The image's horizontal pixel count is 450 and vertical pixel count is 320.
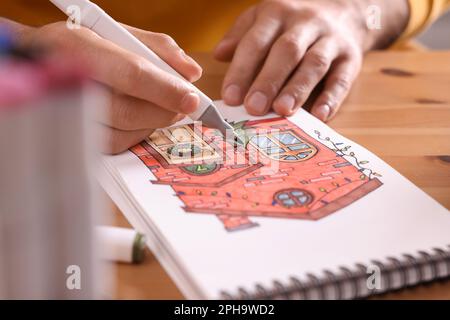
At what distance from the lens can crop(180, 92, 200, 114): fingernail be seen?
2.21ft

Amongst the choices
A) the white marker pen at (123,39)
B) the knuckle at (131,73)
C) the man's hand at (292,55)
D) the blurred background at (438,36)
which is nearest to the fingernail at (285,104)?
the man's hand at (292,55)

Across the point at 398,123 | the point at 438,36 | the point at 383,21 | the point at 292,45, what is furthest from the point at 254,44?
the point at 438,36

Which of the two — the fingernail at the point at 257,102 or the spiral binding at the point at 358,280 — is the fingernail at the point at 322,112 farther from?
the spiral binding at the point at 358,280

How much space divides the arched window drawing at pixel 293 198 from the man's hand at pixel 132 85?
14cm

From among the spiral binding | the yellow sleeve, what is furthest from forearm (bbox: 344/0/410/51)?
the spiral binding

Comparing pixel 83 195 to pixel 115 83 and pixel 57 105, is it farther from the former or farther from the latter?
pixel 115 83

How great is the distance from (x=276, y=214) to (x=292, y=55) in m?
0.35

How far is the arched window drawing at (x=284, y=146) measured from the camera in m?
0.69

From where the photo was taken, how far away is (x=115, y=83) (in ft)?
2.20

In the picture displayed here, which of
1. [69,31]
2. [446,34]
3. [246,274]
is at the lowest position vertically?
[246,274]

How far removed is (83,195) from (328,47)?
62 centimetres

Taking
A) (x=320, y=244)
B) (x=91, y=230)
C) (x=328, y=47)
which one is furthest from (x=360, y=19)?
(x=91, y=230)

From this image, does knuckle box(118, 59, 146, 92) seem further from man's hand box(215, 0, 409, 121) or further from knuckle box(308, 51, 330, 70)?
knuckle box(308, 51, 330, 70)

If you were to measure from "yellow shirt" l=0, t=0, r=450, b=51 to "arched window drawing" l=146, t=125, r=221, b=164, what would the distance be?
18.4 inches
